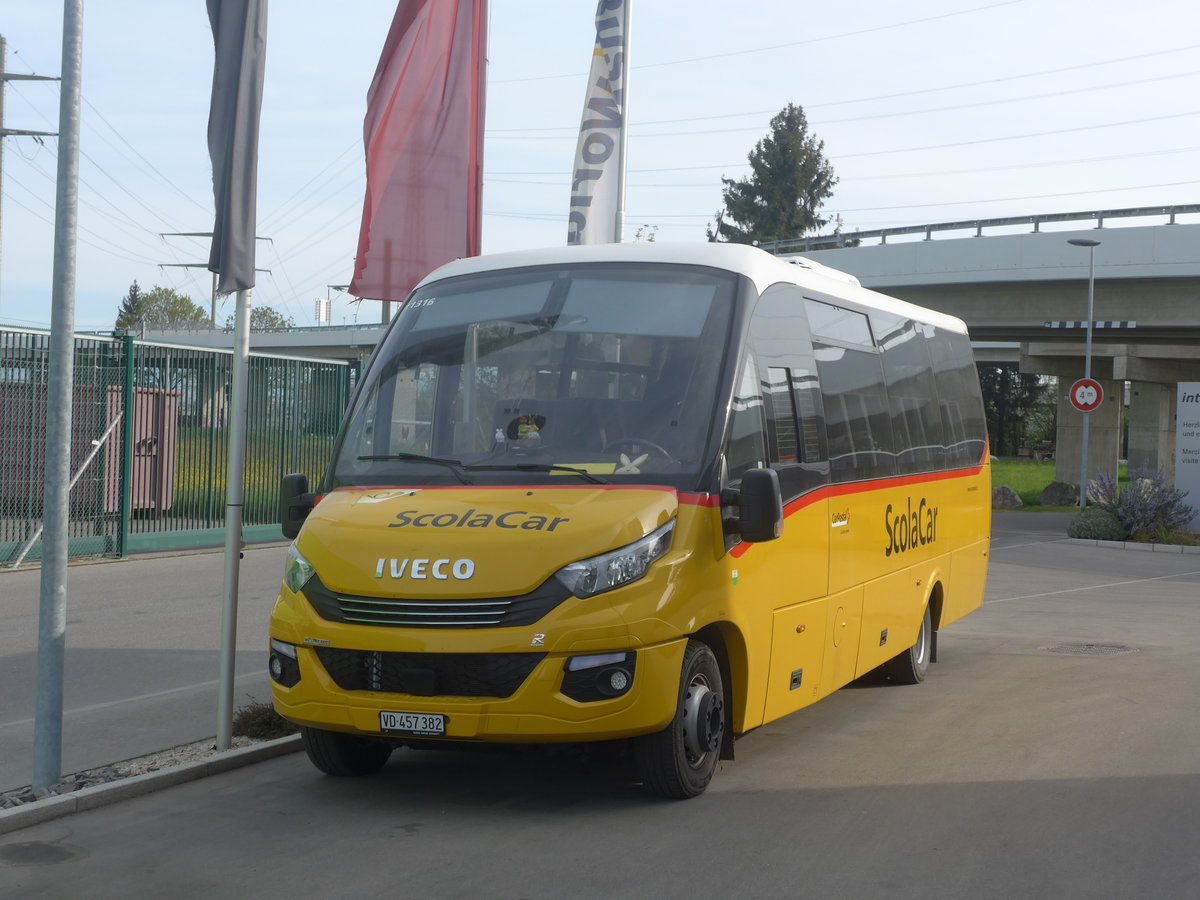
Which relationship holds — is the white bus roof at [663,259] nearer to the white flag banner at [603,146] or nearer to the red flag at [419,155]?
the red flag at [419,155]

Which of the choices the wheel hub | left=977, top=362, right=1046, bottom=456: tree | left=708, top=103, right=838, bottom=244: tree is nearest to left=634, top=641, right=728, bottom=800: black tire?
the wheel hub

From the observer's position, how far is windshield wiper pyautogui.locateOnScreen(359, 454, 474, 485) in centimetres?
691

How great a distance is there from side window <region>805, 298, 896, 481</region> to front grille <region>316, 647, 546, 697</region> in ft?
9.60

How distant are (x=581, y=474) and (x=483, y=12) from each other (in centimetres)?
639

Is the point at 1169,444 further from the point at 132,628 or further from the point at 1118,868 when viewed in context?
the point at 1118,868

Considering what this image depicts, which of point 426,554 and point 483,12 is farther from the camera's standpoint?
point 483,12

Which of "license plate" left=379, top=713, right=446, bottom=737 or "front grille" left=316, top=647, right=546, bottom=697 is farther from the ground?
"front grille" left=316, top=647, right=546, bottom=697

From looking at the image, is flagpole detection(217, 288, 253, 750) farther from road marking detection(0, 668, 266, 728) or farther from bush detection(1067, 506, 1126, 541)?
bush detection(1067, 506, 1126, 541)

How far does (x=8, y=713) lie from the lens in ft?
28.3

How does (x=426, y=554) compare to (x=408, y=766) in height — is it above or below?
above

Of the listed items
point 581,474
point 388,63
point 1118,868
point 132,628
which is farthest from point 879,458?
point 132,628


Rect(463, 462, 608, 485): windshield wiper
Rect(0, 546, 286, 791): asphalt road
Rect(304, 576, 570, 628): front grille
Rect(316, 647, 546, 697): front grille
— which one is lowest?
Rect(0, 546, 286, 791): asphalt road

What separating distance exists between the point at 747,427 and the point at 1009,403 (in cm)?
9905

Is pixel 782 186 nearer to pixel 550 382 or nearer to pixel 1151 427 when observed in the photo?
pixel 1151 427
